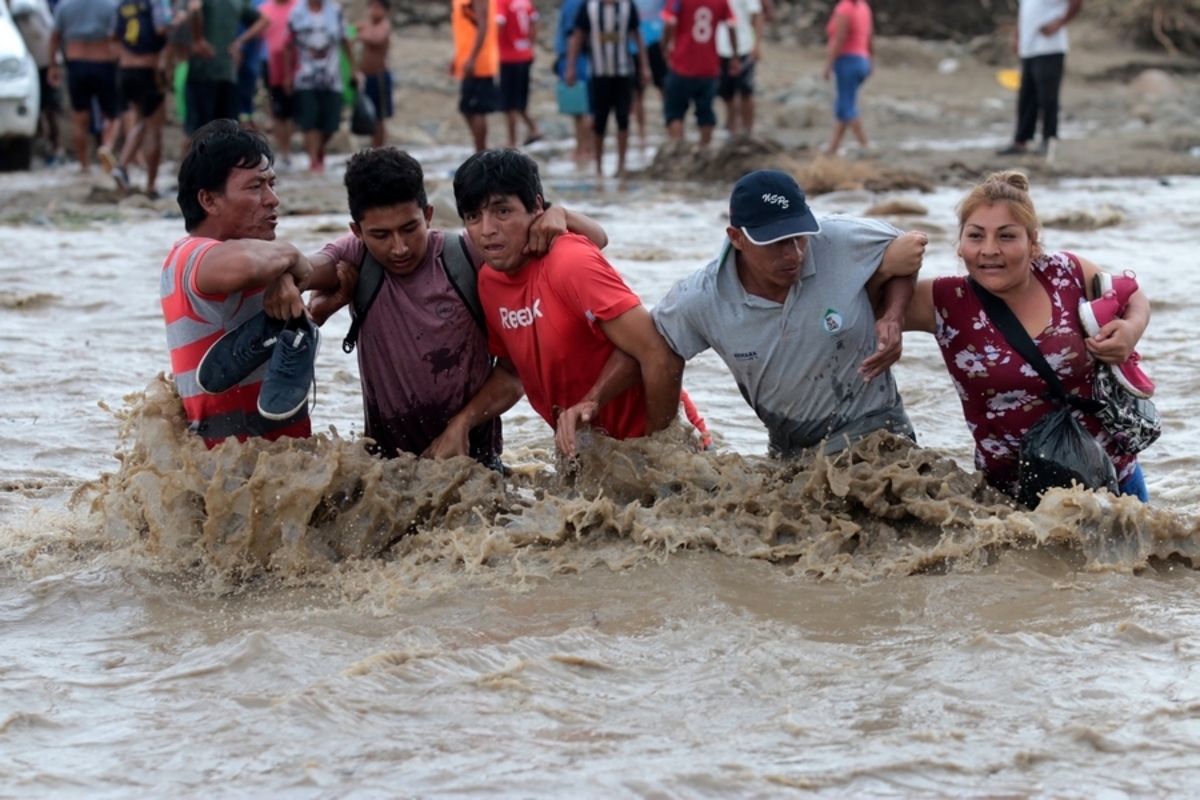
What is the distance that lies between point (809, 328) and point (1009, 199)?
0.68 m

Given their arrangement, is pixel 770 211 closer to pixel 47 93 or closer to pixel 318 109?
pixel 318 109

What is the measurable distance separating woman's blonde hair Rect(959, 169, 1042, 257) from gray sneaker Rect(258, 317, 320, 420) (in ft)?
6.44

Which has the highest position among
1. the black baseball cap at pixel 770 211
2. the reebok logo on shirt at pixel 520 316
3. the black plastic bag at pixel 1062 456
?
the black baseball cap at pixel 770 211

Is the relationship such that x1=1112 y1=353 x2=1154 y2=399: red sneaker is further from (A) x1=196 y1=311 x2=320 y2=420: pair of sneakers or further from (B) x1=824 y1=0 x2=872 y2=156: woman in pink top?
(B) x1=824 y1=0 x2=872 y2=156: woman in pink top

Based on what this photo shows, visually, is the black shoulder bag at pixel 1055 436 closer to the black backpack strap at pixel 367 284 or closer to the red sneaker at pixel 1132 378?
the red sneaker at pixel 1132 378

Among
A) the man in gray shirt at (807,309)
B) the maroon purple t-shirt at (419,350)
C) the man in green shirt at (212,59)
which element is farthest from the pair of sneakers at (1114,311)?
the man in green shirt at (212,59)

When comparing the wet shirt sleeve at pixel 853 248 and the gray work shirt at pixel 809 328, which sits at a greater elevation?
the wet shirt sleeve at pixel 853 248

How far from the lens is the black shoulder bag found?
429 cm

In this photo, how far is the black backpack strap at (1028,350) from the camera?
4.30 meters

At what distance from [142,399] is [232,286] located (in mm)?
723

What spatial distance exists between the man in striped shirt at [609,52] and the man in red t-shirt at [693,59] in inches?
16.6

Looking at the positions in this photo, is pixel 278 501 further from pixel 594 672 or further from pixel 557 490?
pixel 594 672

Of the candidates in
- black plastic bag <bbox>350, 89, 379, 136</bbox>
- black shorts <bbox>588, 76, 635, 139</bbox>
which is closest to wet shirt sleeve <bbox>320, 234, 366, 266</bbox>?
black shorts <bbox>588, 76, 635, 139</bbox>

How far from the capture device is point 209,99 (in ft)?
40.6
